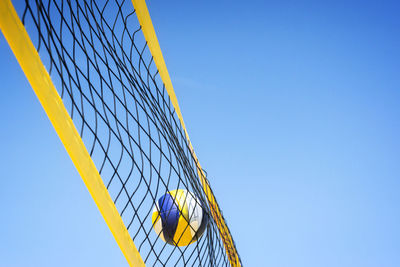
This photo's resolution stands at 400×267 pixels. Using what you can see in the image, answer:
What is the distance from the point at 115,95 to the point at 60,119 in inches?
19.1

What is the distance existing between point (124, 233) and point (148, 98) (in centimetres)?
105

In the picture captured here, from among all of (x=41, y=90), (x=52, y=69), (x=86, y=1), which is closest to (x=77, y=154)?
(x=41, y=90)

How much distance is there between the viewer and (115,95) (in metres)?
2.09

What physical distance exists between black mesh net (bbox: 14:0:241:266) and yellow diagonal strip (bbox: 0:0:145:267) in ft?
0.31

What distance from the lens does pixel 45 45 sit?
5.70 ft

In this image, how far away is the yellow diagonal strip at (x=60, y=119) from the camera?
59.7 inches

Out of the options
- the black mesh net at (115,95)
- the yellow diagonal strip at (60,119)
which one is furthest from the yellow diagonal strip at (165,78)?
the yellow diagonal strip at (60,119)

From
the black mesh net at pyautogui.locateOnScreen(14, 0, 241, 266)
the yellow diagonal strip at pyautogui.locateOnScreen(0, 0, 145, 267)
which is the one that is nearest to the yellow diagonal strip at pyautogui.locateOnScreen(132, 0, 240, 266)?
the black mesh net at pyautogui.locateOnScreen(14, 0, 241, 266)

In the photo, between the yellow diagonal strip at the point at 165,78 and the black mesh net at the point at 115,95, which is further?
the yellow diagonal strip at the point at 165,78

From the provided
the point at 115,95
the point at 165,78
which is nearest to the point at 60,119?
the point at 115,95

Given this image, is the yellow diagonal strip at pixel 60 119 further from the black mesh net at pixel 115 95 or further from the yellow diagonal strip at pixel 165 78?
the yellow diagonal strip at pixel 165 78

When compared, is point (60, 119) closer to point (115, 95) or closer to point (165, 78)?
point (115, 95)

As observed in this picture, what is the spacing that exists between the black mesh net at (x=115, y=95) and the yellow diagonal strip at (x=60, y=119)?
96 mm

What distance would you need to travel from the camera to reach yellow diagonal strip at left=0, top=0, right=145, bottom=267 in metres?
1.52
